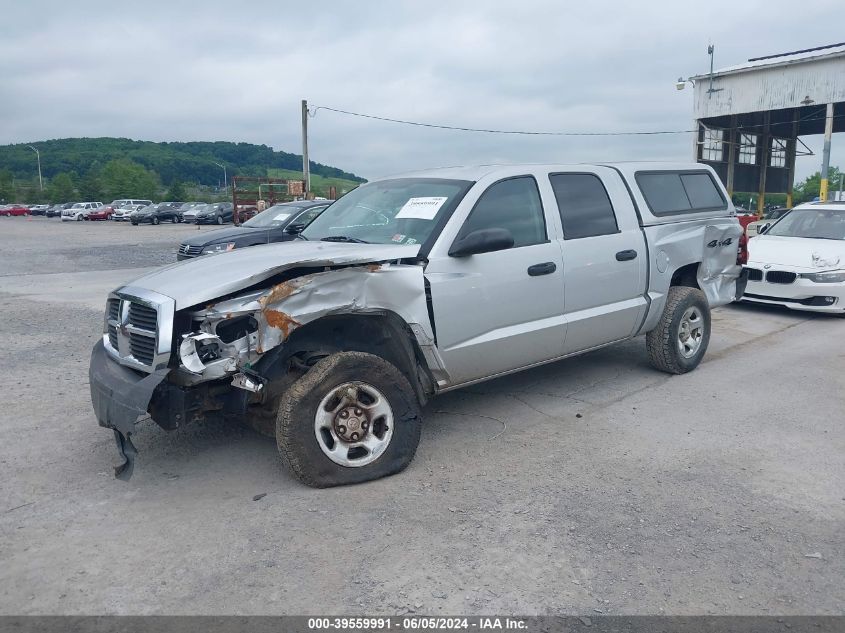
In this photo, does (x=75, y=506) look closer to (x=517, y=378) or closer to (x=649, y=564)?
(x=649, y=564)

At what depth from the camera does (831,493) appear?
418cm

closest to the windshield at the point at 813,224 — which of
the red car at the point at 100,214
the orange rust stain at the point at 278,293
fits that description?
the orange rust stain at the point at 278,293

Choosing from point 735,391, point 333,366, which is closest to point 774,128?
point 735,391

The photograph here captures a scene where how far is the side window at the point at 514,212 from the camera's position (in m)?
5.06

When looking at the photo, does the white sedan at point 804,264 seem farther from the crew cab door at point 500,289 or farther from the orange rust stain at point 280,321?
the orange rust stain at point 280,321

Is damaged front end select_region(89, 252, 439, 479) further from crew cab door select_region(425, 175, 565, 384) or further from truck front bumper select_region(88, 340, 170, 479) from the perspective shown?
crew cab door select_region(425, 175, 565, 384)

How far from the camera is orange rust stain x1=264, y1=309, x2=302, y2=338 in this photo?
155 inches

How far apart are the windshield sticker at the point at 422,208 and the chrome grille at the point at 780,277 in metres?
6.69

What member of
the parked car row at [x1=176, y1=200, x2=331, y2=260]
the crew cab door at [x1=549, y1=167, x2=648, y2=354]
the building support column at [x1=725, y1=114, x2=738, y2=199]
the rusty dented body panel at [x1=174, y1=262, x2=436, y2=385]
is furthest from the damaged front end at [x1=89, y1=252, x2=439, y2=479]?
the building support column at [x1=725, y1=114, x2=738, y2=199]

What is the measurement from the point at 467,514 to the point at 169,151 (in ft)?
475

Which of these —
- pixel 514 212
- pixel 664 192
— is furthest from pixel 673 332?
pixel 514 212

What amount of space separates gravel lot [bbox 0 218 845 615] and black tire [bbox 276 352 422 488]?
128 mm

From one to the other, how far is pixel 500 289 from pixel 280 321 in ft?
5.49

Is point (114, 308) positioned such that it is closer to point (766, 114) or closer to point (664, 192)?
point (664, 192)
